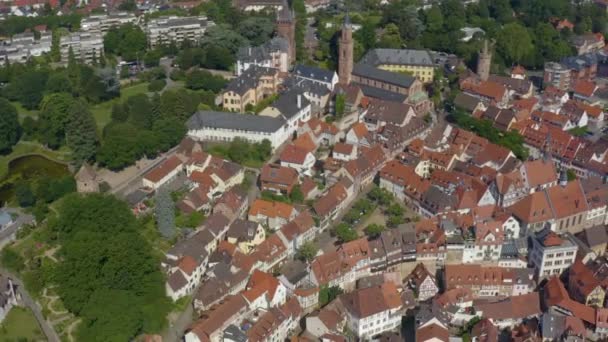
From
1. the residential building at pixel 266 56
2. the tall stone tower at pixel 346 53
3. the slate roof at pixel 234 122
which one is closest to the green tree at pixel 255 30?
the residential building at pixel 266 56

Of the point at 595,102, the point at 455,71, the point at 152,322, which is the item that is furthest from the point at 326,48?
the point at 152,322

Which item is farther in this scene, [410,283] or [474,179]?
[474,179]

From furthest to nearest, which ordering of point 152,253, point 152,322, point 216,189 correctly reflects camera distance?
point 216,189
point 152,253
point 152,322

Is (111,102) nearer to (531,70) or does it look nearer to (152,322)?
(152,322)

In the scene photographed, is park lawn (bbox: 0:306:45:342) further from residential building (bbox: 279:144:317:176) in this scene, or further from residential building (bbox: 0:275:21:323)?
residential building (bbox: 279:144:317:176)

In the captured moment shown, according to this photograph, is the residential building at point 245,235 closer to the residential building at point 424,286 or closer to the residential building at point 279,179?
the residential building at point 279,179

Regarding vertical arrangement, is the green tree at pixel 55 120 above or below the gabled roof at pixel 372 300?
above
